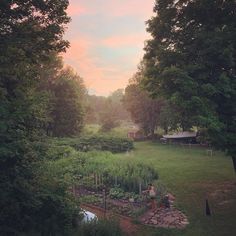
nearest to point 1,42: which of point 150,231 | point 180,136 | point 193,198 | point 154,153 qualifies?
point 150,231

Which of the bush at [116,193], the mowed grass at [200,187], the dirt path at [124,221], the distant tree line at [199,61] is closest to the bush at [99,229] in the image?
the dirt path at [124,221]

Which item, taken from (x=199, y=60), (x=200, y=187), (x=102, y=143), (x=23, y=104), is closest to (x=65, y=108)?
(x=102, y=143)

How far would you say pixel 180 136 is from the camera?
4847 cm

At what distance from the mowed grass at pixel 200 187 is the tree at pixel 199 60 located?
3814mm

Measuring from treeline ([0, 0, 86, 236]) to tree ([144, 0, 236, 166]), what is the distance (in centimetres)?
727

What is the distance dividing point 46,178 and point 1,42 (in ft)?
19.9

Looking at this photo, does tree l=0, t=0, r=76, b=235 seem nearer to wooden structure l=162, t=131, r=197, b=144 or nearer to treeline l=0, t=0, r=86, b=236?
treeline l=0, t=0, r=86, b=236

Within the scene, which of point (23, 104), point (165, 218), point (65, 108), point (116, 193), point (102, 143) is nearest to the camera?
point (23, 104)

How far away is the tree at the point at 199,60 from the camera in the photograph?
16.8 metres

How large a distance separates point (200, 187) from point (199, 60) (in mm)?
9877

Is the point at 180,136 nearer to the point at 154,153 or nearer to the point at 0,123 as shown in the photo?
the point at 154,153

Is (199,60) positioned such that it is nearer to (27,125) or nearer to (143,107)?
(27,125)

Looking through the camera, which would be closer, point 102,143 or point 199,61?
point 199,61

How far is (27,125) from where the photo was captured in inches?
527
